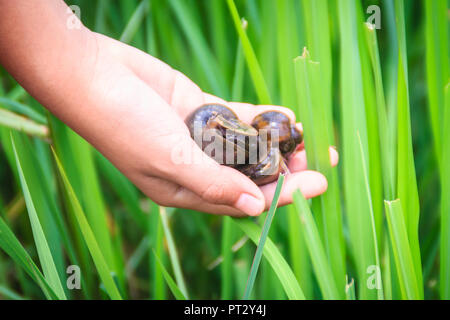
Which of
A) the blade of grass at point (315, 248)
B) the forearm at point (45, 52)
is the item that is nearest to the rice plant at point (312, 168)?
the blade of grass at point (315, 248)

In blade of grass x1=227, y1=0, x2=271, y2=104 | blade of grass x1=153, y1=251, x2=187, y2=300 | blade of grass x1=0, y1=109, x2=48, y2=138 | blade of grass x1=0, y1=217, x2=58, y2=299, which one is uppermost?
blade of grass x1=227, y1=0, x2=271, y2=104

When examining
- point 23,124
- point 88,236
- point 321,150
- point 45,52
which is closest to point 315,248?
point 321,150

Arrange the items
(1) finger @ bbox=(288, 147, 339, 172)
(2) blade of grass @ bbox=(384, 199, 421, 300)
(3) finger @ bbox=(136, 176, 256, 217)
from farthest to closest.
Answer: (1) finger @ bbox=(288, 147, 339, 172)
(3) finger @ bbox=(136, 176, 256, 217)
(2) blade of grass @ bbox=(384, 199, 421, 300)

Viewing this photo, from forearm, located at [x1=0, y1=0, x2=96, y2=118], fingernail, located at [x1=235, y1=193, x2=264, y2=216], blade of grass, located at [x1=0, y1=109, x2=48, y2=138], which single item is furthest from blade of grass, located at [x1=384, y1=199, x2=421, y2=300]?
blade of grass, located at [x1=0, y1=109, x2=48, y2=138]

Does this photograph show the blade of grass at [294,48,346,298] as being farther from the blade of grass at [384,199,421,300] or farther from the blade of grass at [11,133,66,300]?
the blade of grass at [11,133,66,300]

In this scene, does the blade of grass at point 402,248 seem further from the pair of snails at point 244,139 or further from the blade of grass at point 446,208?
the pair of snails at point 244,139
